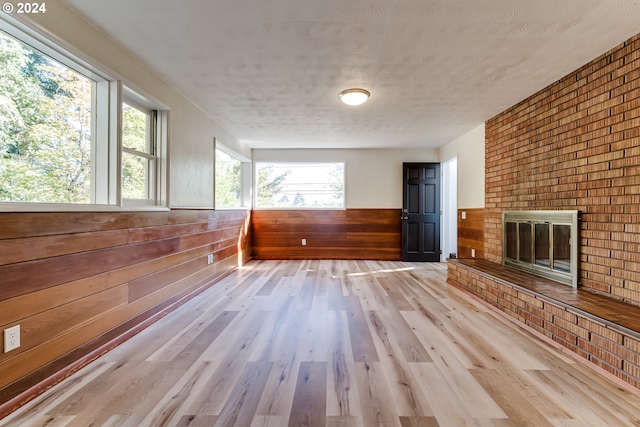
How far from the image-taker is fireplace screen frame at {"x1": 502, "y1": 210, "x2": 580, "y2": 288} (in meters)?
2.51

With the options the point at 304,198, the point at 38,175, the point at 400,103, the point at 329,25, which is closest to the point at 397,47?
the point at 329,25

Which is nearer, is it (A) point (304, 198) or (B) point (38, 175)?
(B) point (38, 175)

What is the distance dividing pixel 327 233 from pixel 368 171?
153cm

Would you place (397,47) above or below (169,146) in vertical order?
above

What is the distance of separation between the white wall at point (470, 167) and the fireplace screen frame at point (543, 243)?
0.81 m

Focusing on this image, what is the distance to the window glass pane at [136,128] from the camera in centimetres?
244

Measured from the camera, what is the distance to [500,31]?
1.96 m

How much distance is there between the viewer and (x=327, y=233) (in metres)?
5.78

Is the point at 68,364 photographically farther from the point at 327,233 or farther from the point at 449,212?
the point at 449,212

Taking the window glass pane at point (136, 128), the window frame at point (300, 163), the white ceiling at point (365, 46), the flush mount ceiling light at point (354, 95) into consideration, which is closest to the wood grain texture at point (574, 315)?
the white ceiling at point (365, 46)

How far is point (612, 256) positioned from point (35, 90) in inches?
164

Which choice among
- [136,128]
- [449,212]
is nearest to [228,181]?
[136,128]

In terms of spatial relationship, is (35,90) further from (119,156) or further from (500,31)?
(500,31)

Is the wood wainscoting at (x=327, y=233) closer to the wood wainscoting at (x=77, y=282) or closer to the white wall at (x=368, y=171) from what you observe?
the white wall at (x=368, y=171)
